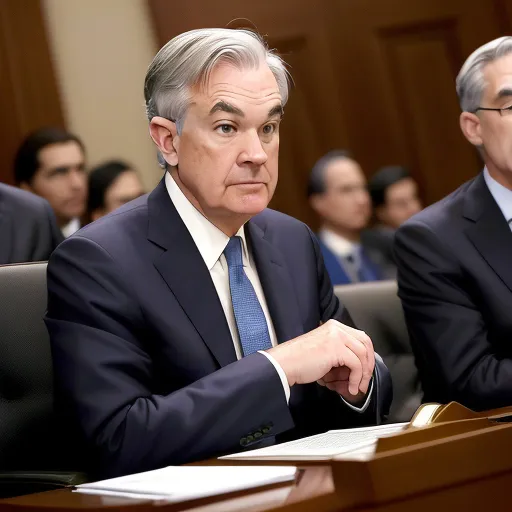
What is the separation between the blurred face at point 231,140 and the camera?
1.71 m

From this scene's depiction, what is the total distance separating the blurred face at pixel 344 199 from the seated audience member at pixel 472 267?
89.1 inches

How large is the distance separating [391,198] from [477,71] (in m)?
2.69

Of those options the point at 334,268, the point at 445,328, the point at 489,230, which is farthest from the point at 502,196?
the point at 334,268

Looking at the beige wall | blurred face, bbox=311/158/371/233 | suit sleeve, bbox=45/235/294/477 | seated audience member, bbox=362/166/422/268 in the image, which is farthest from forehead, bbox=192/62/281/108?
seated audience member, bbox=362/166/422/268

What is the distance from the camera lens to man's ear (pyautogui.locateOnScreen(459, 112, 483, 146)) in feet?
7.74

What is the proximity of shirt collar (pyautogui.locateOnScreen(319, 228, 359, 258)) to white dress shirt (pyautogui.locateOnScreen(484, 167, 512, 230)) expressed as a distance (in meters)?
2.25

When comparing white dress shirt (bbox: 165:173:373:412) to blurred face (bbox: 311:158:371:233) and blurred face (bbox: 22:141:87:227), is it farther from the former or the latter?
blurred face (bbox: 311:158:371:233)

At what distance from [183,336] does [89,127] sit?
3024 millimetres

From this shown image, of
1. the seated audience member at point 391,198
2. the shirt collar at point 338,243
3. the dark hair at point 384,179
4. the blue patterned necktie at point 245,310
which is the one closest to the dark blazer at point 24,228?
the blue patterned necktie at point 245,310

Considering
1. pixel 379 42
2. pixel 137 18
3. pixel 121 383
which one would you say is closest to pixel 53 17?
pixel 137 18

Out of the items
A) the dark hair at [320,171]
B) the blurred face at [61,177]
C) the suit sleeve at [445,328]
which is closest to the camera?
the suit sleeve at [445,328]

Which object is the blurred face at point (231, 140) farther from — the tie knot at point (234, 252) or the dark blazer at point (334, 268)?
the dark blazer at point (334, 268)

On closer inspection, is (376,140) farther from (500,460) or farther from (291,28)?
(500,460)

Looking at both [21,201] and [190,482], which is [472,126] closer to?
[21,201]
